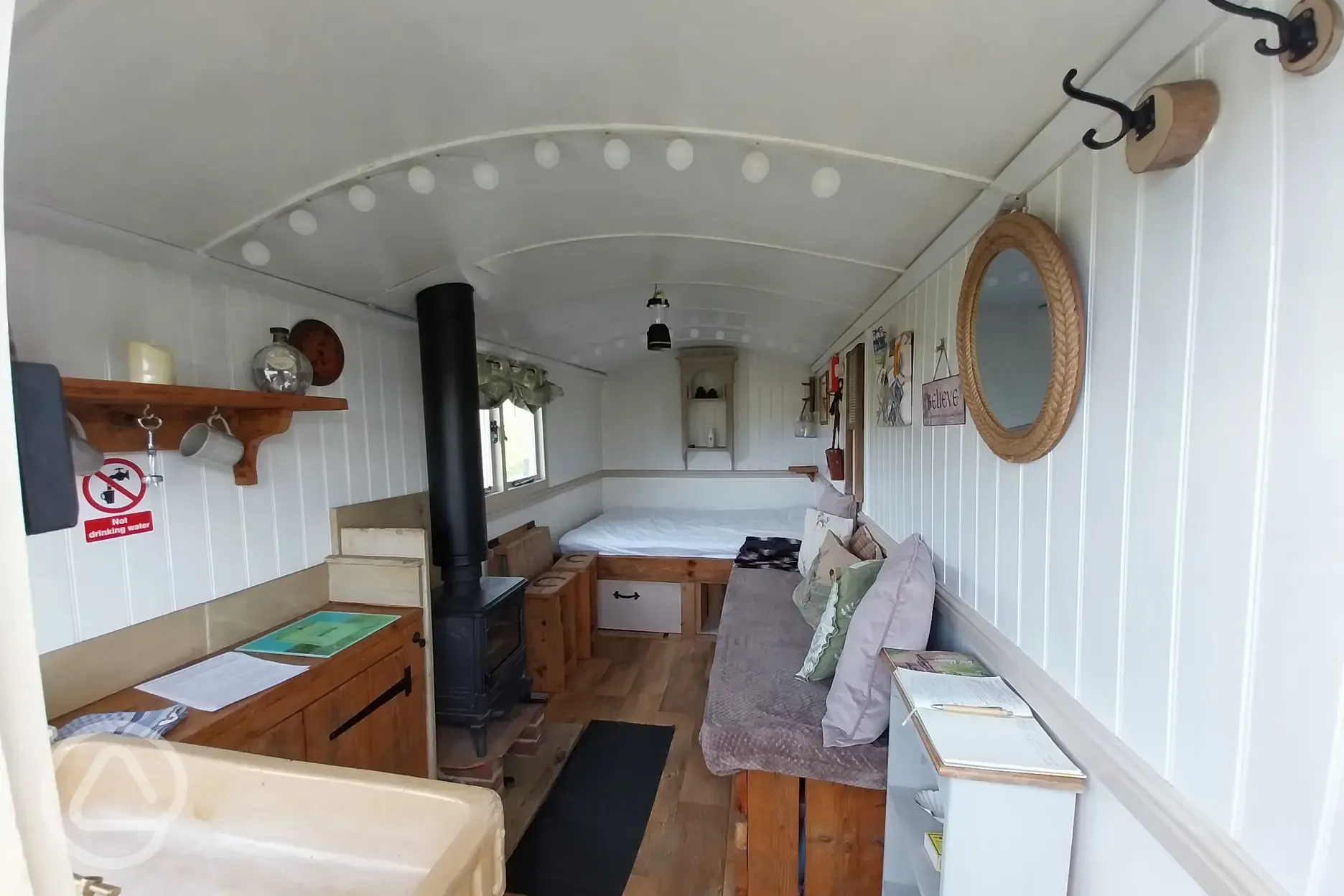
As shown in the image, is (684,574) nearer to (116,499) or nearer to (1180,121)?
(116,499)

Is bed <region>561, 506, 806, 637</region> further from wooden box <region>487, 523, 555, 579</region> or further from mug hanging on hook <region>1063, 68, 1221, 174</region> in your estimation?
mug hanging on hook <region>1063, 68, 1221, 174</region>

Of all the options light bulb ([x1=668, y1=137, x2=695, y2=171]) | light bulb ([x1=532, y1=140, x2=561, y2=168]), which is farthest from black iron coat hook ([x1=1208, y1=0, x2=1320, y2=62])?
light bulb ([x1=532, y1=140, x2=561, y2=168])

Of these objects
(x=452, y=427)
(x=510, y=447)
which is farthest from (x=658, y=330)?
(x=510, y=447)

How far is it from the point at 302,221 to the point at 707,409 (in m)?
4.31

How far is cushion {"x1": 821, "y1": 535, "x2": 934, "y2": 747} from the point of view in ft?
5.50

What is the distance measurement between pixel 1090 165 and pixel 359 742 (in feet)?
7.78

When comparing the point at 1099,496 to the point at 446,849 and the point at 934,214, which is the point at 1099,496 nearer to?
the point at 934,214

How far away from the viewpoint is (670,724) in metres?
3.04

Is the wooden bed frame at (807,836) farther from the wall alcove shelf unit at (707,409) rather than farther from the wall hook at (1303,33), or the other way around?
the wall alcove shelf unit at (707,409)

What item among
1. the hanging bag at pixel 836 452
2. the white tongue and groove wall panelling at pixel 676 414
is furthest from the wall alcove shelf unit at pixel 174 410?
the white tongue and groove wall panelling at pixel 676 414

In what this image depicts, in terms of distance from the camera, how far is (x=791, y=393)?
571cm

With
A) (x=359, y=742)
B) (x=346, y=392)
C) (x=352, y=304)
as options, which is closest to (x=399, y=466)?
(x=346, y=392)

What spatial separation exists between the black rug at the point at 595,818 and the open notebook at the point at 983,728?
133 cm

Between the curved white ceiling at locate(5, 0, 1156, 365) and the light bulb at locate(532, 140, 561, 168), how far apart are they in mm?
33
